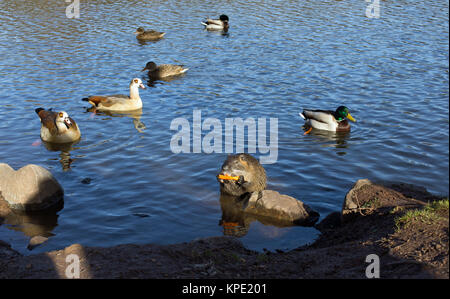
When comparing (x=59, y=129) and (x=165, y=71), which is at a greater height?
(x=165, y=71)

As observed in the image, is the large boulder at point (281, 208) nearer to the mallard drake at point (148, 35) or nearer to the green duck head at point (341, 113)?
the green duck head at point (341, 113)

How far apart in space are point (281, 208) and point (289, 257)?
246 cm

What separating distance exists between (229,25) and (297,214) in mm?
→ 22417

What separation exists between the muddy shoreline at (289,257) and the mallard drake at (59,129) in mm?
6225

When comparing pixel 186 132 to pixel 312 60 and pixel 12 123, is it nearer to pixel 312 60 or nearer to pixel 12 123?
pixel 12 123

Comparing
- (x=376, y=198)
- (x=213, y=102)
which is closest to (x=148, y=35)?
(x=213, y=102)

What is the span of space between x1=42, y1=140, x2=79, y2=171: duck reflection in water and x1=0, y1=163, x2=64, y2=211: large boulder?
2298 millimetres

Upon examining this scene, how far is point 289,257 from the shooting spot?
28.3ft

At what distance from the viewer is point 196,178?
43.4 feet

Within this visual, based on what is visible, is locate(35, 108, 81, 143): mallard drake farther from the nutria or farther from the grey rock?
the grey rock

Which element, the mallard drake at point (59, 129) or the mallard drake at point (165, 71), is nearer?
the mallard drake at point (59, 129)

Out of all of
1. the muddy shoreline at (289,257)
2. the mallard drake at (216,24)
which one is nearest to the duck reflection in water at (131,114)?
the muddy shoreline at (289,257)

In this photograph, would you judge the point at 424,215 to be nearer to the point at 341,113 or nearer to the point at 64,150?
the point at 341,113

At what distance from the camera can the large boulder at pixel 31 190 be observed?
11534 millimetres
